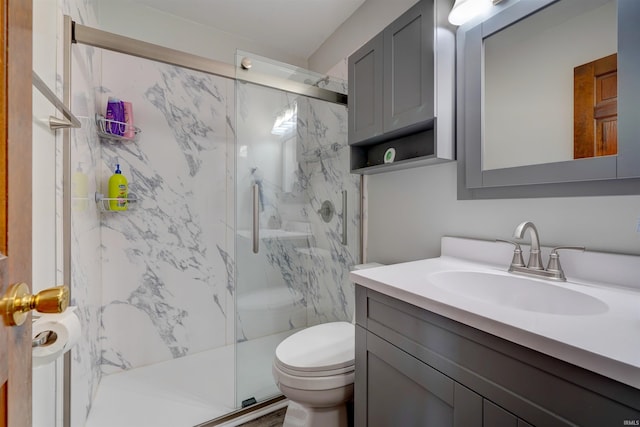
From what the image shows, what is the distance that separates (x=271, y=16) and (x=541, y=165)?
2.00m

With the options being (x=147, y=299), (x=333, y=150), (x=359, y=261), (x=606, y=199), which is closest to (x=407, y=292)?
(x=606, y=199)

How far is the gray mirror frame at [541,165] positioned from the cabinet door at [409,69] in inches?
5.5

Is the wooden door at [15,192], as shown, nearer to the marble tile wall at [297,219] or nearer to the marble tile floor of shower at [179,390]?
the marble tile wall at [297,219]

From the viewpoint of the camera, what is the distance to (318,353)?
1279 millimetres

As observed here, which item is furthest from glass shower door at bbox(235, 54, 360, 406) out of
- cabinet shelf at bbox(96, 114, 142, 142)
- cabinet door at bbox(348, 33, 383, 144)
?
cabinet shelf at bbox(96, 114, 142, 142)

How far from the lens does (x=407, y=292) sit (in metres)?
0.82

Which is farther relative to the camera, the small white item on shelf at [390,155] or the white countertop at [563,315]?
the small white item on shelf at [390,155]

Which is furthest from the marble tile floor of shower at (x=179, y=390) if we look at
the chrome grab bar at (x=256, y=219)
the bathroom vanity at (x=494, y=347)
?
the bathroom vanity at (x=494, y=347)

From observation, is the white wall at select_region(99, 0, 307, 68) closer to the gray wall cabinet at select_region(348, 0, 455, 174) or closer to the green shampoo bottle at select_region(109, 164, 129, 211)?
the green shampoo bottle at select_region(109, 164, 129, 211)

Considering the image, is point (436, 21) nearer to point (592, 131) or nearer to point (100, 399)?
point (592, 131)

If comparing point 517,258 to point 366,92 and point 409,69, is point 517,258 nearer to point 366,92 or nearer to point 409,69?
point 409,69

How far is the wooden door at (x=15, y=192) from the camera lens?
372 millimetres

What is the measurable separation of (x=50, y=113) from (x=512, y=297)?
5.72 ft

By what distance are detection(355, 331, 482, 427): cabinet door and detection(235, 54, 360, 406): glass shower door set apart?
0.91m
